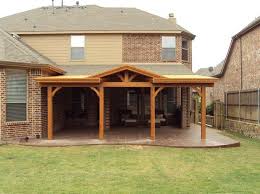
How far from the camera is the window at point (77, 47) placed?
21797mm

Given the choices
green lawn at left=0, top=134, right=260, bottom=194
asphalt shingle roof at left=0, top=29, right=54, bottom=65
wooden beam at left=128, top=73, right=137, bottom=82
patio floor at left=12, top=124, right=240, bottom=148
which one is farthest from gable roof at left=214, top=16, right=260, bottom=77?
asphalt shingle roof at left=0, top=29, right=54, bottom=65

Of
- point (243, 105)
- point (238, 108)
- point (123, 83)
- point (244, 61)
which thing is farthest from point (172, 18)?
point (123, 83)

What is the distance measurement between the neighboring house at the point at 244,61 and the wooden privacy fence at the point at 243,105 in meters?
0.83

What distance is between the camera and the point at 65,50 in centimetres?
2180

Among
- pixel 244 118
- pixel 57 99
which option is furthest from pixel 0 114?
pixel 244 118

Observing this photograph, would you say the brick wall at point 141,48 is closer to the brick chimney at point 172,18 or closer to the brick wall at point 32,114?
the brick chimney at point 172,18

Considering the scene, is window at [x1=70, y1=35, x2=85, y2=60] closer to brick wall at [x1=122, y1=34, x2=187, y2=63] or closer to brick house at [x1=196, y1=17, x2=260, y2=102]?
brick wall at [x1=122, y1=34, x2=187, y2=63]

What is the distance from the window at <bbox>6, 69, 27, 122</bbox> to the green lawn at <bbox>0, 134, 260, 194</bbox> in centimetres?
202

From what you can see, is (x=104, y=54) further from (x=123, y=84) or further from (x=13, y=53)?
(x=13, y=53)

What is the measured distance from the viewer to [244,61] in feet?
74.0

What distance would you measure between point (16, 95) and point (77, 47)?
6431 millimetres

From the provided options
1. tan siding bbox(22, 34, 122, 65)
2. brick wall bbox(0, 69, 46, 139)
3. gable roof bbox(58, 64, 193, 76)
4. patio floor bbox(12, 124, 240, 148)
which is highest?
tan siding bbox(22, 34, 122, 65)

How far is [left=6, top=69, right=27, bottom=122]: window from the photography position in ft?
52.6

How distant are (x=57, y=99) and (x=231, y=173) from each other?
39.5 feet
